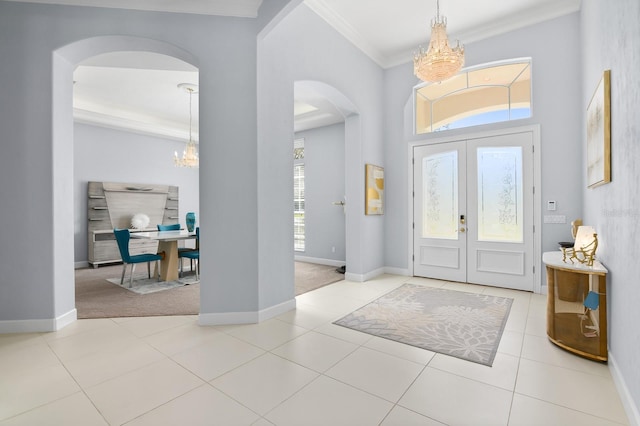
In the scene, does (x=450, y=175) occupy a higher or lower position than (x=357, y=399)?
higher

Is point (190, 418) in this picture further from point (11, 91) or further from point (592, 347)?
point (11, 91)

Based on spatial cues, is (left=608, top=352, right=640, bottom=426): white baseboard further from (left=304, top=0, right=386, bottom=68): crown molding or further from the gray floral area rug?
(left=304, top=0, right=386, bottom=68): crown molding

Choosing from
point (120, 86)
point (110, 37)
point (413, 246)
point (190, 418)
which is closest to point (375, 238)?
point (413, 246)

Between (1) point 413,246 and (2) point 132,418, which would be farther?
(1) point 413,246

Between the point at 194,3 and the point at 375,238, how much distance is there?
13.6ft

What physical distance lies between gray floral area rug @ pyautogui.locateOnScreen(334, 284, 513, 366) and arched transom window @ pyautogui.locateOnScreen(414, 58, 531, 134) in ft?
8.85

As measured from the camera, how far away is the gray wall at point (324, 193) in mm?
6652

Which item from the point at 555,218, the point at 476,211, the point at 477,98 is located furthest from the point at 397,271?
the point at 477,98

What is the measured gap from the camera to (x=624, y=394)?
5.97 feet

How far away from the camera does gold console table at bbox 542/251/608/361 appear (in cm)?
225

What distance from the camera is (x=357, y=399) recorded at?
188 centimetres

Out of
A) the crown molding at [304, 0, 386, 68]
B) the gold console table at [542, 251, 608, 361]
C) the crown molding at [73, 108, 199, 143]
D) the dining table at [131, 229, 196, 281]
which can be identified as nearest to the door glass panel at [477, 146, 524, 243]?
the gold console table at [542, 251, 608, 361]

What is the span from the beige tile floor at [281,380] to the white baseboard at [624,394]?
0.04 m

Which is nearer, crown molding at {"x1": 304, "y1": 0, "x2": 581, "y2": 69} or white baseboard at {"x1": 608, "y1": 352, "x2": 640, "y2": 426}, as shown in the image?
white baseboard at {"x1": 608, "y1": 352, "x2": 640, "y2": 426}
